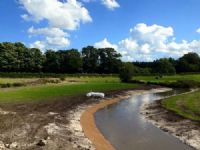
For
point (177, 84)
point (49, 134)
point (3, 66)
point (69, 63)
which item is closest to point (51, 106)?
point (49, 134)

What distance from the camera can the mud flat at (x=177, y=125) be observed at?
33.3 m

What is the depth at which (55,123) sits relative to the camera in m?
40.7

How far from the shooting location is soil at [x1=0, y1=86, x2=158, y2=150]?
97.1 ft

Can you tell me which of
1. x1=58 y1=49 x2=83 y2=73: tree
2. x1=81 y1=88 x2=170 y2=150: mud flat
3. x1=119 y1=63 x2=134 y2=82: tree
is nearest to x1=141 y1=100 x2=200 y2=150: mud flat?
x1=81 y1=88 x2=170 y2=150: mud flat

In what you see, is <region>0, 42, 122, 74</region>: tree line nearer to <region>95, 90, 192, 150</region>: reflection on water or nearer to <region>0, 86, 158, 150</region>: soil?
<region>0, 86, 158, 150</region>: soil

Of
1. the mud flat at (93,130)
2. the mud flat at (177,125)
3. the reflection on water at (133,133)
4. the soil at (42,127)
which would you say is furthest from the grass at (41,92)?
the mud flat at (177,125)

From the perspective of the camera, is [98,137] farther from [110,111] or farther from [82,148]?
[110,111]

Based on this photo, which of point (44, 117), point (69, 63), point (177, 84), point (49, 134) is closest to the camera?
point (49, 134)

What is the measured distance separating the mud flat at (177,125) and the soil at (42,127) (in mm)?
8308

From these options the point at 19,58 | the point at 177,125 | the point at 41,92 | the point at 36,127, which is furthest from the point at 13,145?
the point at 19,58

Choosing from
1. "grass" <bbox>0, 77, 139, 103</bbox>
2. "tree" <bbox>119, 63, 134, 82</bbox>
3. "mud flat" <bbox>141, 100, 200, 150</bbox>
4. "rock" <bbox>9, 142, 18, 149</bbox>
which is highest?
"tree" <bbox>119, 63, 134, 82</bbox>

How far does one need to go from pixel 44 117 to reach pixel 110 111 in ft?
47.7

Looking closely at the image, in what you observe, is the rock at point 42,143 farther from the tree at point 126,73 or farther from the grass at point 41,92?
the tree at point 126,73

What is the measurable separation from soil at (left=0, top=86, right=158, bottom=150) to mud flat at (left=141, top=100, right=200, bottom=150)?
27.3 feet
